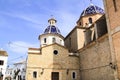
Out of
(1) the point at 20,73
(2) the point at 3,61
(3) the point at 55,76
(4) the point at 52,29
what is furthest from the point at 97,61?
(2) the point at 3,61

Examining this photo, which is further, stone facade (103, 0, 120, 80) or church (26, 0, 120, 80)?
church (26, 0, 120, 80)

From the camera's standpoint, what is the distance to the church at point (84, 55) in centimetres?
1315

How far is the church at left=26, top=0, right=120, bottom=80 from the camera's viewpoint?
13148mm

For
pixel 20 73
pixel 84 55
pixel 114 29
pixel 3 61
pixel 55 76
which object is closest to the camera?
pixel 114 29

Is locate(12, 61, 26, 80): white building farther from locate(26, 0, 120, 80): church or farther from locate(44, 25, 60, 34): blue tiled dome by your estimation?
locate(44, 25, 60, 34): blue tiled dome

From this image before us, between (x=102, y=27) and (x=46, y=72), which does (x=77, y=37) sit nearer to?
(x=102, y=27)

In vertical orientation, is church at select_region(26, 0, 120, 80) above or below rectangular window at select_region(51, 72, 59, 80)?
above

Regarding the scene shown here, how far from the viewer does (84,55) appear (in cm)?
2005

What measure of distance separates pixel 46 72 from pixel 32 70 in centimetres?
188

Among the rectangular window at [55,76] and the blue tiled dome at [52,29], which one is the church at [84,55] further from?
the blue tiled dome at [52,29]

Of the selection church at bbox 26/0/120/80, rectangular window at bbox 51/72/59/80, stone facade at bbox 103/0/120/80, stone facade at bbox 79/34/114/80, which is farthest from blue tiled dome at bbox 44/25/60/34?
stone facade at bbox 103/0/120/80

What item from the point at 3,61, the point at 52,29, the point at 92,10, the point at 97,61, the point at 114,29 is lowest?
the point at 97,61

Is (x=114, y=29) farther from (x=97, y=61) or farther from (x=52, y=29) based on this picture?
(x=52, y=29)

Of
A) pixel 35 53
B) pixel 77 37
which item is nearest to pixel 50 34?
pixel 77 37
